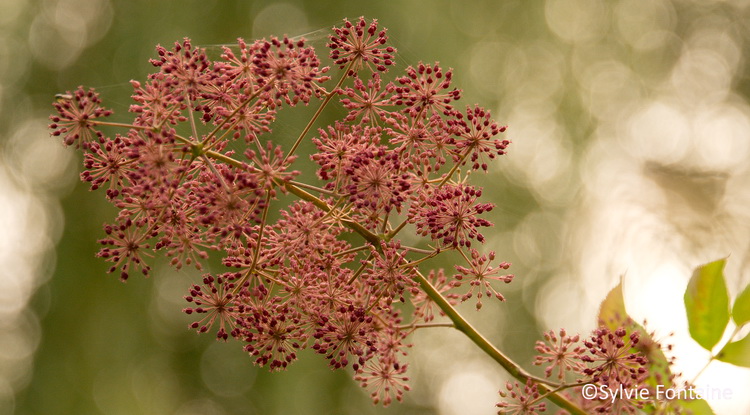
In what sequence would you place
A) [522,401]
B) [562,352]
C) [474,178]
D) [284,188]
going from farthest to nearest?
[474,178] → [562,352] → [522,401] → [284,188]

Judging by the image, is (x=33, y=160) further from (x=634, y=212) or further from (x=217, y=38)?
(x=634, y=212)

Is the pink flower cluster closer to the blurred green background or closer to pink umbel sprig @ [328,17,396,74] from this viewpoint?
pink umbel sprig @ [328,17,396,74]

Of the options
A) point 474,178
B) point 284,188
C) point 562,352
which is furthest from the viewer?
point 474,178

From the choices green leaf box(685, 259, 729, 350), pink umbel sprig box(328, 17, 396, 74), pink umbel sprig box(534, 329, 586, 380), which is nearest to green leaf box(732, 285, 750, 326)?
green leaf box(685, 259, 729, 350)

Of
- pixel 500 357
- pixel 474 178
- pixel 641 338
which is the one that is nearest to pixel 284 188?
pixel 500 357

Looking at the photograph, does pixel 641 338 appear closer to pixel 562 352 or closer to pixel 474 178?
pixel 562 352

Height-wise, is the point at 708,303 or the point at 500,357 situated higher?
the point at 708,303
